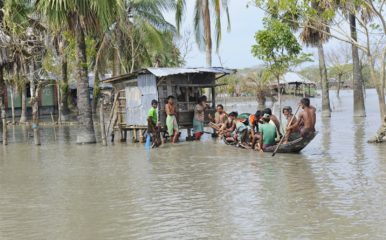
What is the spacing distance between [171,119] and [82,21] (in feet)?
14.2

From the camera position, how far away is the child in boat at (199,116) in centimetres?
1909

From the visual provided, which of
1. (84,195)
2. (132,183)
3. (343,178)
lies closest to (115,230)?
(84,195)

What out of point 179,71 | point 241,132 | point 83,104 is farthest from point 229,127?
point 83,104

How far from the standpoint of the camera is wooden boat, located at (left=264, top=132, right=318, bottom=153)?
13.9 m

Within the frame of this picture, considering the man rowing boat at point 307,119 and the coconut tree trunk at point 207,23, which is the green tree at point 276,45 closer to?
the coconut tree trunk at point 207,23

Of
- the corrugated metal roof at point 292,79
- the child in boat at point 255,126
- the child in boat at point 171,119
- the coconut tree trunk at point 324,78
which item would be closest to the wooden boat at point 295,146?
the child in boat at point 255,126

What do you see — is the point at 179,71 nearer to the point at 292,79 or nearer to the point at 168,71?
the point at 168,71

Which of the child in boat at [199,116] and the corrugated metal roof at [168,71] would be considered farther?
the child in boat at [199,116]

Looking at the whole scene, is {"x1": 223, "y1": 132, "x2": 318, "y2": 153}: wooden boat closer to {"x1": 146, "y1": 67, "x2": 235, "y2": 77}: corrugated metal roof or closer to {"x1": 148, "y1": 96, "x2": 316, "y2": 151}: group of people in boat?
{"x1": 148, "y1": 96, "x2": 316, "y2": 151}: group of people in boat

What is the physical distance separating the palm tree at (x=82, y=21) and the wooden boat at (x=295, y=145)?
7.13 m

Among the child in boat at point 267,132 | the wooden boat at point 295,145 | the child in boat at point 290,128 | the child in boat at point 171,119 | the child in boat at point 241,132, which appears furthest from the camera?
the child in boat at point 171,119

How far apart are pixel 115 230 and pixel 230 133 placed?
10.1 m

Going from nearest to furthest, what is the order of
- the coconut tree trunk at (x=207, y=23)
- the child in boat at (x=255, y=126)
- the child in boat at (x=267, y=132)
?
the child in boat at (x=267, y=132) → the child in boat at (x=255, y=126) → the coconut tree trunk at (x=207, y=23)

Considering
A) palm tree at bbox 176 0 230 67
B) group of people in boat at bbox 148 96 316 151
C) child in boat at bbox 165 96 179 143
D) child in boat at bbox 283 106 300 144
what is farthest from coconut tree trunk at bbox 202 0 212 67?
child in boat at bbox 283 106 300 144
